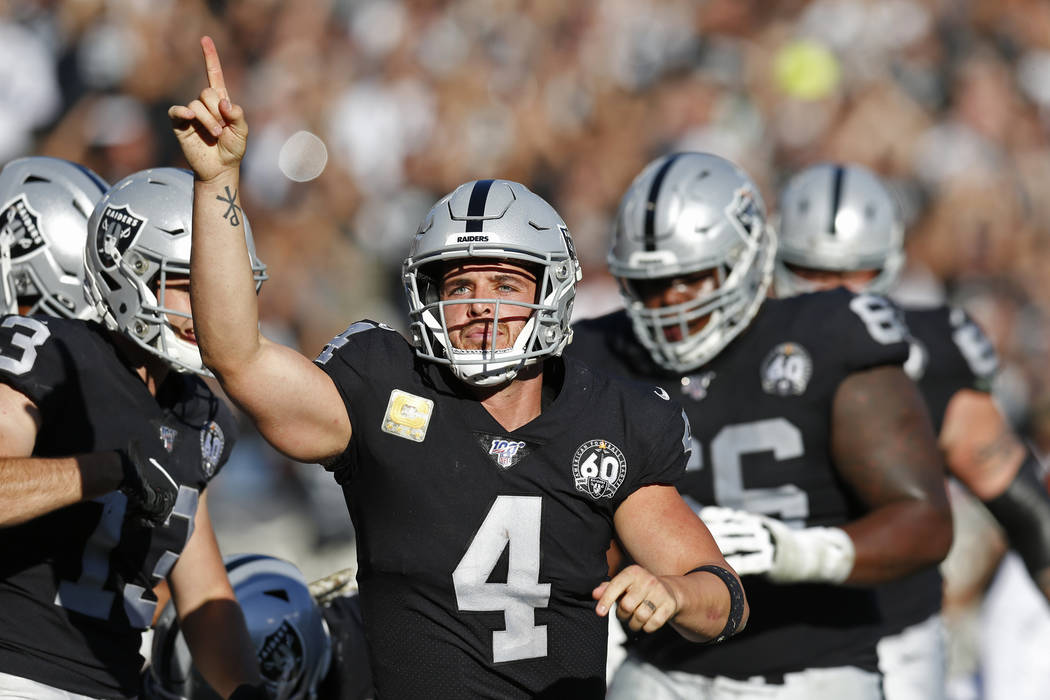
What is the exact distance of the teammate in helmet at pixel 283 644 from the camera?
12.1 ft

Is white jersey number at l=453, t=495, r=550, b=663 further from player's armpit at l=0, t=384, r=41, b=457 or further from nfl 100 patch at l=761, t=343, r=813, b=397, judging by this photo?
nfl 100 patch at l=761, t=343, r=813, b=397

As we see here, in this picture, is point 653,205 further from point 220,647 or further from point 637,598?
point 637,598

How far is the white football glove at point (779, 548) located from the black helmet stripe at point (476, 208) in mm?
1078

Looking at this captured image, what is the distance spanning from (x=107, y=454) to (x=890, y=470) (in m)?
2.16

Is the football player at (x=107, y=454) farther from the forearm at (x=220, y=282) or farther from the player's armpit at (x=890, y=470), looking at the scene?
the player's armpit at (x=890, y=470)

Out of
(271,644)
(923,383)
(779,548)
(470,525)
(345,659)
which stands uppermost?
(923,383)

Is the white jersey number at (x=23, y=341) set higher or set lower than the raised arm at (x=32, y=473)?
higher

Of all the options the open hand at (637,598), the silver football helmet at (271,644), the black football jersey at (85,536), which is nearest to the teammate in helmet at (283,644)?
the silver football helmet at (271,644)

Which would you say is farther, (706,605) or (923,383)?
(923,383)

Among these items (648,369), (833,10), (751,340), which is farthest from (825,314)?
(833,10)

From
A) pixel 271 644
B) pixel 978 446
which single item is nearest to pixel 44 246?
pixel 271 644

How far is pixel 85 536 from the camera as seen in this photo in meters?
3.05

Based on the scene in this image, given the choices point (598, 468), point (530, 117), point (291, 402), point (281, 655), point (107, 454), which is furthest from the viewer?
point (530, 117)

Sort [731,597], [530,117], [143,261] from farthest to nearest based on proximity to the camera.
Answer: [530,117] < [143,261] < [731,597]
